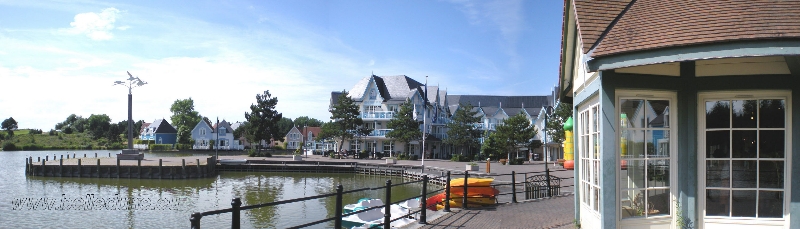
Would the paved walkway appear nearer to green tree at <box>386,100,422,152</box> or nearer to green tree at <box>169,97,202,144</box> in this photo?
green tree at <box>386,100,422,152</box>

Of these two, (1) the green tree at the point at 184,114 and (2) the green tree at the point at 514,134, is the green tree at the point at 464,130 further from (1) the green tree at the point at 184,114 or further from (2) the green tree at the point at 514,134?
(1) the green tree at the point at 184,114

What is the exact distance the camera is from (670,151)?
7238 mm

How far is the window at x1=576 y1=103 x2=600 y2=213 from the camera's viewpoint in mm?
7969

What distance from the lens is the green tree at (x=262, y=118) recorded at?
72.6m

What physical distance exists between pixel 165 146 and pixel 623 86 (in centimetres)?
11156

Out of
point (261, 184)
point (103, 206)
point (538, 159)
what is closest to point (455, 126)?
point (538, 159)

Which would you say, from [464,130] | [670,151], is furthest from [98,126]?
[670,151]

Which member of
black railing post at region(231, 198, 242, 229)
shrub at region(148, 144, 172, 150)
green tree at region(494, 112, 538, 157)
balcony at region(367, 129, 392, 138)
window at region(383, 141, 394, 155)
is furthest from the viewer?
shrub at region(148, 144, 172, 150)

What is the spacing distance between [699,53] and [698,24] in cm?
53

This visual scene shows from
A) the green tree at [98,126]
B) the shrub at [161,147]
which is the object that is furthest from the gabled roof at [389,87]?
the green tree at [98,126]

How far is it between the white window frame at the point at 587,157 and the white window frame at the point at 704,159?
4.04ft

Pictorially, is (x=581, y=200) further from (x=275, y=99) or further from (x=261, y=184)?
(x=275, y=99)

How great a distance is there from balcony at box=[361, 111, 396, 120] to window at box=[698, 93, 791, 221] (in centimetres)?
6081

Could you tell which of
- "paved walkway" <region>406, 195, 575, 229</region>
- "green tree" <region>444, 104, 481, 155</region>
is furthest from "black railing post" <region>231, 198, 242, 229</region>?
"green tree" <region>444, 104, 481, 155</region>
